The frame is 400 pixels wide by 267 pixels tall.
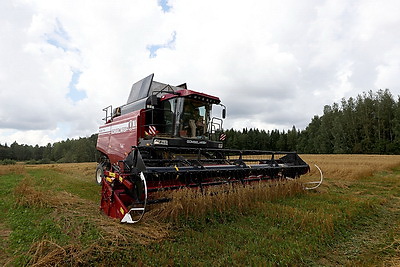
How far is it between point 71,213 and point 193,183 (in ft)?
7.41

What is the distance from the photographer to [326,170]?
13.0 metres

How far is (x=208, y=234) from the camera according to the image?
3543mm

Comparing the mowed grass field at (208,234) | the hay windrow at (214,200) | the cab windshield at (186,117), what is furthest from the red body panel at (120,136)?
the hay windrow at (214,200)

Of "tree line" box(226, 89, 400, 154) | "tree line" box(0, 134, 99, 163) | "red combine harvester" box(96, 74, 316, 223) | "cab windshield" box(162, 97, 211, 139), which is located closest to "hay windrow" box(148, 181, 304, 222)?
"red combine harvester" box(96, 74, 316, 223)

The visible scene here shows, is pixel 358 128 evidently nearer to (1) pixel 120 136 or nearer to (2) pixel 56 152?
(1) pixel 120 136

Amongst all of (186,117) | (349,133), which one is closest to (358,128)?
(349,133)

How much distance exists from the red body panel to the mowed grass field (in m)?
2.52

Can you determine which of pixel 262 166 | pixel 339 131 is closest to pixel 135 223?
pixel 262 166

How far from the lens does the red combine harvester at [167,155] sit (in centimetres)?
403

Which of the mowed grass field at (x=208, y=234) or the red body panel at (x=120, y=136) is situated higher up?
the red body panel at (x=120, y=136)

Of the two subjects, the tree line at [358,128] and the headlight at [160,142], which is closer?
the headlight at [160,142]

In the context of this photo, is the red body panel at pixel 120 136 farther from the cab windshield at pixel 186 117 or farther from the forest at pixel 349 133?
the forest at pixel 349 133

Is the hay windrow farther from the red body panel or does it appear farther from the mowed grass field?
the red body panel

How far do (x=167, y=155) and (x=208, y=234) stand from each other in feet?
8.75
